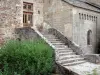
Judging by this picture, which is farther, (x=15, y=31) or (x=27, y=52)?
(x=15, y=31)

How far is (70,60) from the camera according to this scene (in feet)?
→ 49.3

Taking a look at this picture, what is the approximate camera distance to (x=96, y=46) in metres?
21.9

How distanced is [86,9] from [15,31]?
21.4 feet

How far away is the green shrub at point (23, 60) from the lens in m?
11.9

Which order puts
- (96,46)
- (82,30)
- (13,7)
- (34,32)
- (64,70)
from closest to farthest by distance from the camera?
(64,70)
(34,32)
(13,7)
(82,30)
(96,46)

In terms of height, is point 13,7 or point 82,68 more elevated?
A: point 13,7

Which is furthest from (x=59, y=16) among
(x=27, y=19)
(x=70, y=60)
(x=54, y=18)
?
(x=70, y=60)

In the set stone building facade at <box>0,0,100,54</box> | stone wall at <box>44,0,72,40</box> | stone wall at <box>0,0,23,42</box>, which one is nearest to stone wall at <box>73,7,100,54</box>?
stone building facade at <box>0,0,100,54</box>

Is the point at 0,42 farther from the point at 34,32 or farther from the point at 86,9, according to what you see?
the point at 86,9

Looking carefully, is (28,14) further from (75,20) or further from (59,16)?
(75,20)

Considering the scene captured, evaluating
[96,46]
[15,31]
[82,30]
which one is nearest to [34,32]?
[15,31]

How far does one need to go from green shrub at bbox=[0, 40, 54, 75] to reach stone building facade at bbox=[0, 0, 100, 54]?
489 cm

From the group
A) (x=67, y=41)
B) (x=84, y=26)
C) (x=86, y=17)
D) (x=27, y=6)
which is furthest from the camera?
(x=86, y=17)

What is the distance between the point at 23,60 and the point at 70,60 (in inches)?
162
